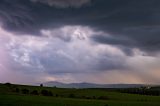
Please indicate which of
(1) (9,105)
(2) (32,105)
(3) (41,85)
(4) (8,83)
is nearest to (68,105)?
(2) (32,105)

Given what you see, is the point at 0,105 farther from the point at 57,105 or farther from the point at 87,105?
the point at 87,105

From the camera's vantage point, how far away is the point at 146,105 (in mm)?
89188

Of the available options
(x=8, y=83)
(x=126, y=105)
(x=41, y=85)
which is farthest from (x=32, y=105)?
(x=41, y=85)

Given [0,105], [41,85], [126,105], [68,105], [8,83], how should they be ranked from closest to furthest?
[0,105] < [68,105] < [126,105] < [8,83] < [41,85]

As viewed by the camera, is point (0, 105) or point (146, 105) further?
point (146, 105)

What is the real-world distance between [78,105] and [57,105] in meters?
4.72

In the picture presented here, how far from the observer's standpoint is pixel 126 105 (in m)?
87.2

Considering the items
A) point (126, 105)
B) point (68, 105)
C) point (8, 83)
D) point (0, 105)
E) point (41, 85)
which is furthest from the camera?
point (41, 85)

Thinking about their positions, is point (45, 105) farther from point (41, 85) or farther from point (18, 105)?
point (41, 85)

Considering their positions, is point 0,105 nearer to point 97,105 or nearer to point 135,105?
point 97,105

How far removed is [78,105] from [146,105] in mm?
19073

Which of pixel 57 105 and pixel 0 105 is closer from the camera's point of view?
pixel 0 105

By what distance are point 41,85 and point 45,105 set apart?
105m

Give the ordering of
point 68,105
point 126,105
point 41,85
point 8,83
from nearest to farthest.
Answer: point 68,105
point 126,105
point 8,83
point 41,85
